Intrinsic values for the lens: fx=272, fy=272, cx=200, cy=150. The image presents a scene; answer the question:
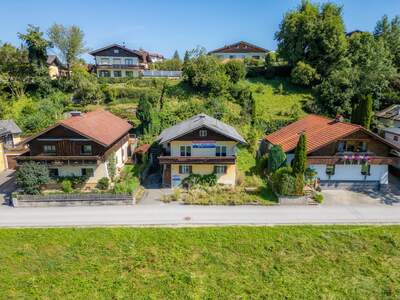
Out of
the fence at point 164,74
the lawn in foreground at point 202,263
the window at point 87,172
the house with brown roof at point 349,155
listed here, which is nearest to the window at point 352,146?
the house with brown roof at point 349,155

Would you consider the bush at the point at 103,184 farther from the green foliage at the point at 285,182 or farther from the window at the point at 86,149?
the green foliage at the point at 285,182

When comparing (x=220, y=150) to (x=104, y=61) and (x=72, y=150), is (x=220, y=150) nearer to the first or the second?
(x=72, y=150)

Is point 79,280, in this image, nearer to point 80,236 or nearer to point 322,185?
point 80,236

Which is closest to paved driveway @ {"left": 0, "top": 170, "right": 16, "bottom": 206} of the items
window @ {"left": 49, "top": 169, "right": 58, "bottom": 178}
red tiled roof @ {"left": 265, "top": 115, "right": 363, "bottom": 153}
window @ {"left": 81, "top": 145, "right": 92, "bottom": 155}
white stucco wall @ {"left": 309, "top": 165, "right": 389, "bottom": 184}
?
window @ {"left": 49, "top": 169, "right": 58, "bottom": 178}

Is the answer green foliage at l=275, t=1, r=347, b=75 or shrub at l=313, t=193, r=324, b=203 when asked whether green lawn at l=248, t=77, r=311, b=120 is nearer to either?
green foliage at l=275, t=1, r=347, b=75

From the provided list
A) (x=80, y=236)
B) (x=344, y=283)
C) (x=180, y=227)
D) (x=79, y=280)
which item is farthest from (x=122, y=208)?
(x=344, y=283)

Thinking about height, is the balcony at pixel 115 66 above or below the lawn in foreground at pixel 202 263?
above
